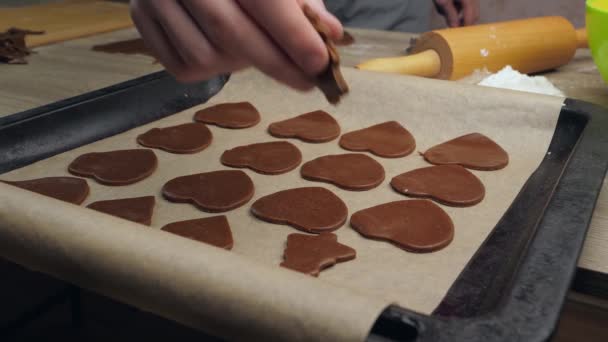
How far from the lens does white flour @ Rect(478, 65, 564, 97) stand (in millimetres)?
1130

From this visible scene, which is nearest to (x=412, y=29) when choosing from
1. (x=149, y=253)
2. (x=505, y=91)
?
(x=505, y=91)

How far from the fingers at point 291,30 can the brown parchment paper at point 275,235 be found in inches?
8.0

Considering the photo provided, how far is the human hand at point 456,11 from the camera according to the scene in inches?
69.3

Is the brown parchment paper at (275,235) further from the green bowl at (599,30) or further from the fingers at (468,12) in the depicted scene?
the fingers at (468,12)

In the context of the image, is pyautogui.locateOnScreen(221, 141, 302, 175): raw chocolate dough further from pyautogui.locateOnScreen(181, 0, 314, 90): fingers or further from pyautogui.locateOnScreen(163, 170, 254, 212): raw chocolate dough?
pyautogui.locateOnScreen(181, 0, 314, 90): fingers

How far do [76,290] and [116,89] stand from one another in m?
0.48

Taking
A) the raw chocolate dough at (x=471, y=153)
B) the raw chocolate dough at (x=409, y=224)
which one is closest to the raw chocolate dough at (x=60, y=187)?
the raw chocolate dough at (x=409, y=224)

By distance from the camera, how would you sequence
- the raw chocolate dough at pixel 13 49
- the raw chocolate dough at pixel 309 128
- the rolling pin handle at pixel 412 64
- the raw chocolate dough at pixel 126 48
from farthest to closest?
the raw chocolate dough at pixel 126 48 < the raw chocolate dough at pixel 13 49 < the rolling pin handle at pixel 412 64 < the raw chocolate dough at pixel 309 128

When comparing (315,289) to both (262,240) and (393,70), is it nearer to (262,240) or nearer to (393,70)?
(262,240)

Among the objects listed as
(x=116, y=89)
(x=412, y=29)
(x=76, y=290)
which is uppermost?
(x=116, y=89)

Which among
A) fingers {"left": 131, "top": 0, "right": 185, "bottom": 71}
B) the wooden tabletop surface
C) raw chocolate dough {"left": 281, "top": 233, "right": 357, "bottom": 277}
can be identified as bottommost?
the wooden tabletop surface

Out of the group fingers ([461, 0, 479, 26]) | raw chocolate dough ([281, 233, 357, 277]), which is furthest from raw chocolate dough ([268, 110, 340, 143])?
fingers ([461, 0, 479, 26])

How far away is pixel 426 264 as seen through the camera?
2.29 feet

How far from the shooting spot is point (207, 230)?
2.51 feet
